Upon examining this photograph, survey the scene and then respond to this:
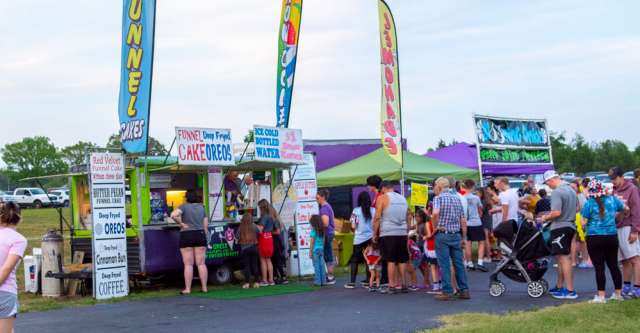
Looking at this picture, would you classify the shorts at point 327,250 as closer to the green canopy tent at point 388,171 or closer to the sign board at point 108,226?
the sign board at point 108,226

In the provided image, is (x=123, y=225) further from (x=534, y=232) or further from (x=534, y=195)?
(x=534, y=195)

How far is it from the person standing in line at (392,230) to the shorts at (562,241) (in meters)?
2.47

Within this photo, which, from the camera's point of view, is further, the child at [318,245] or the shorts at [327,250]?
the shorts at [327,250]

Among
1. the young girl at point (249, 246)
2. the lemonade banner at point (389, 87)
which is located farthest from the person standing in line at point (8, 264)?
the lemonade banner at point (389, 87)

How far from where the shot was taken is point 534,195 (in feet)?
57.1

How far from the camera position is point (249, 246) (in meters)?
14.7

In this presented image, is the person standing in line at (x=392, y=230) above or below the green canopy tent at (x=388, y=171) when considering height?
below

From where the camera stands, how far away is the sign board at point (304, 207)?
55.2ft

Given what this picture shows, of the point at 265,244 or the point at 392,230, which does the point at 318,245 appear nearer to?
the point at 265,244

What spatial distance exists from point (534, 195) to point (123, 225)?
28.7 feet

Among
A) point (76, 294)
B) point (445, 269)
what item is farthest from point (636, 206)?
point (76, 294)

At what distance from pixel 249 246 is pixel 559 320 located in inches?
273

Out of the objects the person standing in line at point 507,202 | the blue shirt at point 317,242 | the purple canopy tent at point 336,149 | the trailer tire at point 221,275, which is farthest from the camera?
the purple canopy tent at point 336,149

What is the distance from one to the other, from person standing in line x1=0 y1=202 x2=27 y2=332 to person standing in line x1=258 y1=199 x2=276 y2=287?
8.34m
